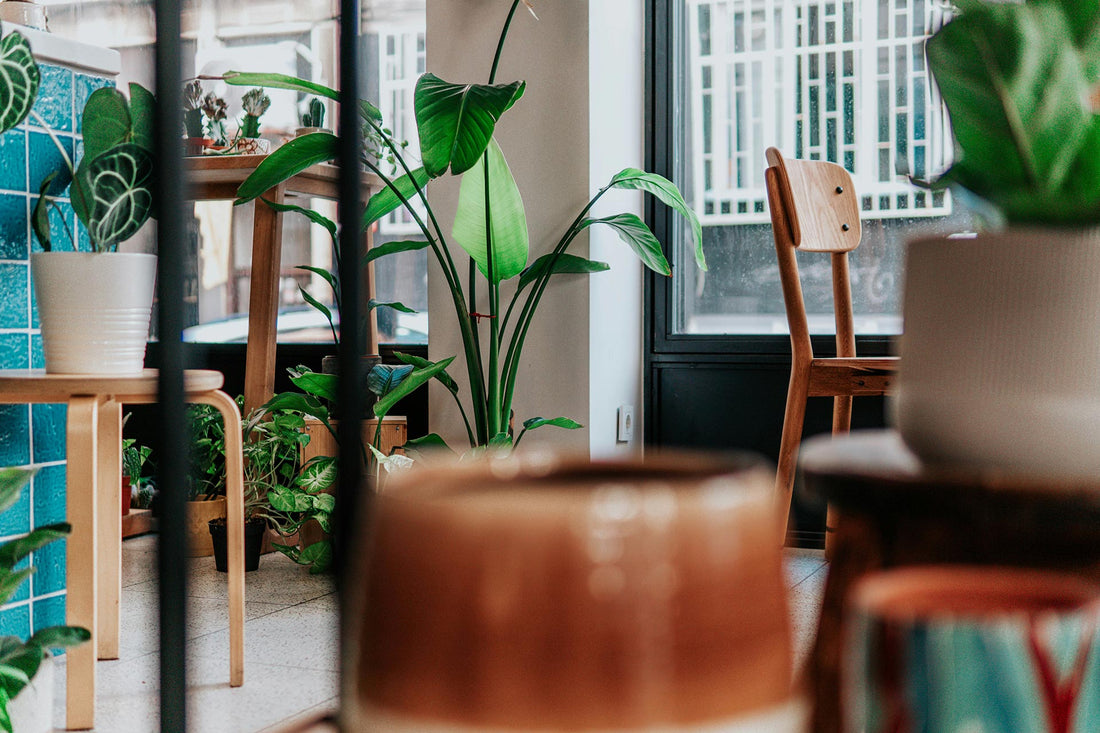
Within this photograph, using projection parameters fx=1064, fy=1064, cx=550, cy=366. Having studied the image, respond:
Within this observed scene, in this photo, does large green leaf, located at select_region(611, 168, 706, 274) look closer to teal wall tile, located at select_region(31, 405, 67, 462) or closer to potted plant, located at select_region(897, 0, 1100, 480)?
teal wall tile, located at select_region(31, 405, 67, 462)

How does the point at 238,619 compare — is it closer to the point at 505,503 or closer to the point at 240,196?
the point at 240,196

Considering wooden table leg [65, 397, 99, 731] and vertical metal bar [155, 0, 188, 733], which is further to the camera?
wooden table leg [65, 397, 99, 731]

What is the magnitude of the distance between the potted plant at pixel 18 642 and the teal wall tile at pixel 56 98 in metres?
0.82

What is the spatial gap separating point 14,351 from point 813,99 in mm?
2339

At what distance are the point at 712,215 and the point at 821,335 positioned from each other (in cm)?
52

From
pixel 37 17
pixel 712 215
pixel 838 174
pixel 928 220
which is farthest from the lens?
pixel 712 215

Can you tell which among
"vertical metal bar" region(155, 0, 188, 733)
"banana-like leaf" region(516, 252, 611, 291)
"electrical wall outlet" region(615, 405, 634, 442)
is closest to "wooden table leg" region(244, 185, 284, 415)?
"banana-like leaf" region(516, 252, 611, 291)

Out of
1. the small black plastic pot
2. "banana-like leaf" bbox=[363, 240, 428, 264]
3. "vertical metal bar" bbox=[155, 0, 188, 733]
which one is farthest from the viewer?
the small black plastic pot

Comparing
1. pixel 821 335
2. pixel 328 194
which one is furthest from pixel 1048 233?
pixel 328 194

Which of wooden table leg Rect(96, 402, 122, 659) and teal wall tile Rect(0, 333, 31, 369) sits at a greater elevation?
teal wall tile Rect(0, 333, 31, 369)

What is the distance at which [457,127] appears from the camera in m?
2.27

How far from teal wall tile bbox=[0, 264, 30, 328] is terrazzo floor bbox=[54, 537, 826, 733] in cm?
55

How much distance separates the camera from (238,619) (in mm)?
1948

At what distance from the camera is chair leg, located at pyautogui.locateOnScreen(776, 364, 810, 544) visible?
2.51 m
